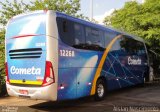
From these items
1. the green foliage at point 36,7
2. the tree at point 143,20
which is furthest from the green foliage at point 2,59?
the tree at point 143,20

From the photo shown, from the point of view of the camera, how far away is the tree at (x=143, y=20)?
2289 centimetres

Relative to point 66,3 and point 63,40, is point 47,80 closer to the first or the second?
point 63,40

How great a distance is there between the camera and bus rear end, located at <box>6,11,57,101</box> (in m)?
9.83

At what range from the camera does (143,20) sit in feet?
76.2

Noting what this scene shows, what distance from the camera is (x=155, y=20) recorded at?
2289cm

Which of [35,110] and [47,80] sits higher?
[47,80]

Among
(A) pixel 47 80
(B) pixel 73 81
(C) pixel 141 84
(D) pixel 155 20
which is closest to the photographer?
(A) pixel 47 80

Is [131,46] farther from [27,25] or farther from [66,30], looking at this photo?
[27,25]

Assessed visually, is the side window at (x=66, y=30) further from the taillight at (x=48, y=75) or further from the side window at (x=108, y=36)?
the side window at (x=108, y=36)

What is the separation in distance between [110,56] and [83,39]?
257 centimetres

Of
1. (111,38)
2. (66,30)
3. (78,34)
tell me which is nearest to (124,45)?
(111,38)

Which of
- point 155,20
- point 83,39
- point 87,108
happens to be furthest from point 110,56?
point 155,20

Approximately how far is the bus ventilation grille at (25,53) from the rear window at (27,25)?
582 millimetres

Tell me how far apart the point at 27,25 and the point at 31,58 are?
117 centimetres
